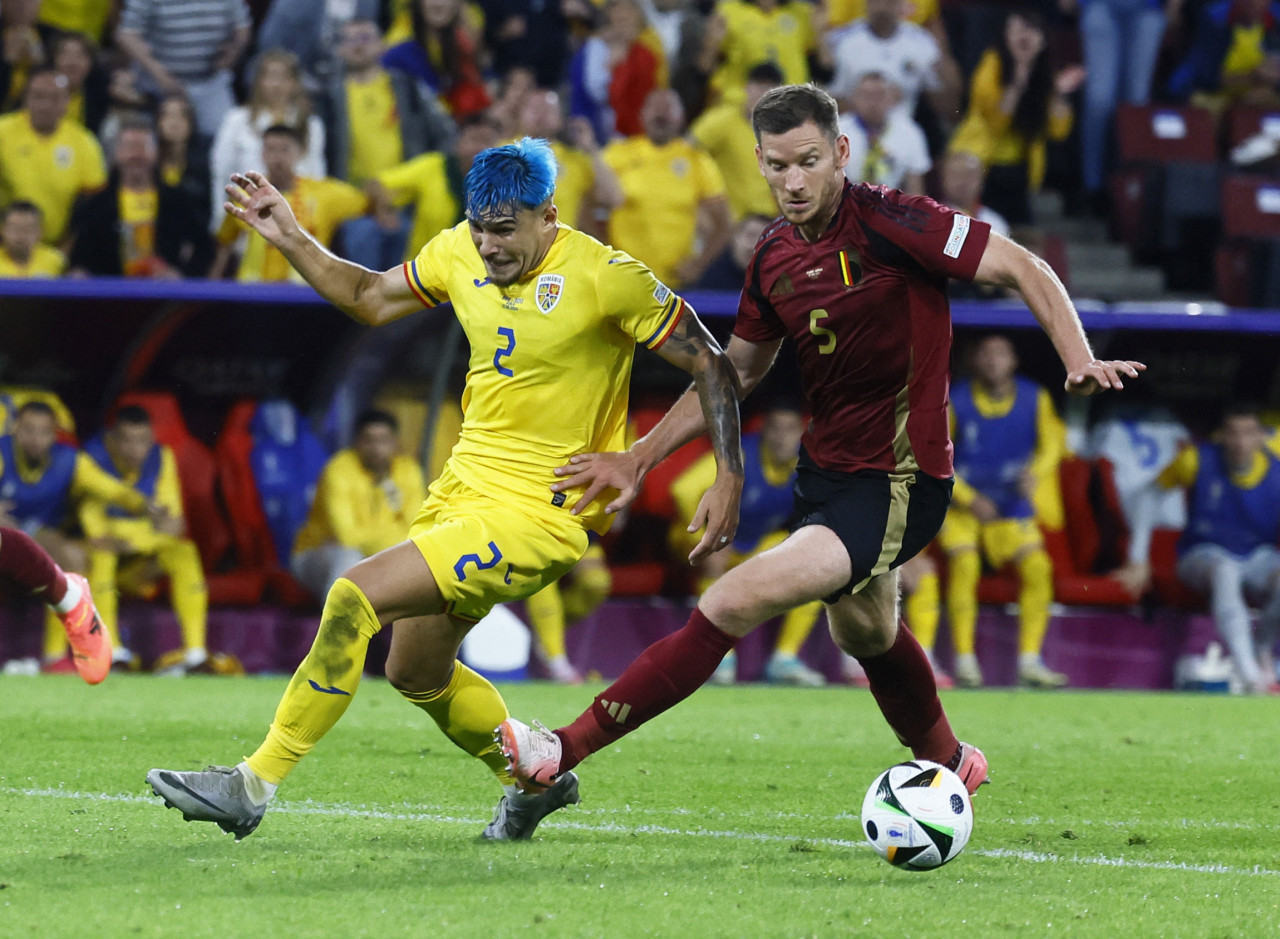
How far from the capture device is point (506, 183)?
4.32 meters

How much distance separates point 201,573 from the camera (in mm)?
9844

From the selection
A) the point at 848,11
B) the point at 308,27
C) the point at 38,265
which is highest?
the point at 848,11

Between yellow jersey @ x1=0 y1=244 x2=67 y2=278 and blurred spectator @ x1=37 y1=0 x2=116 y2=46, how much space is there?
2237mm

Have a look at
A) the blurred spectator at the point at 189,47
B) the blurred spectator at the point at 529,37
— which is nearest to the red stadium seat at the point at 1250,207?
the blurred spectator at the point at 529,37

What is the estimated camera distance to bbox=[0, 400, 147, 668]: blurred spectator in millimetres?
9648

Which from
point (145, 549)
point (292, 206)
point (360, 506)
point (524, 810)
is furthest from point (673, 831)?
point (292, 206)

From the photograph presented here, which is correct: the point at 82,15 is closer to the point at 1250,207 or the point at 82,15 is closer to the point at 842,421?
the point at 1250,207

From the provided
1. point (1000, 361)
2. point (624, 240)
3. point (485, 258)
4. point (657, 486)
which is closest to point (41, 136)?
point (624, 240)

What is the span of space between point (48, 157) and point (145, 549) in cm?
248

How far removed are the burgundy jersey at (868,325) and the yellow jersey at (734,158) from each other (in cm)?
679

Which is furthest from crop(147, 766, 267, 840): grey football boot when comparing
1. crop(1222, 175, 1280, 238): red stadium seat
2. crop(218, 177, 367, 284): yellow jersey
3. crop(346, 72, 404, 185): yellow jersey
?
crop(1222, 175, 1280, 238): red stadium seat

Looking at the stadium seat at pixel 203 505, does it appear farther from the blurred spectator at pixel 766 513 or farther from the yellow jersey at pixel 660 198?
the yellow jersey at pixel 660 198

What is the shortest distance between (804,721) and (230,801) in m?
4.29

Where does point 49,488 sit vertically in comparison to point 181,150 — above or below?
below
